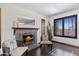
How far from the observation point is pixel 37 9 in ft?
8.93

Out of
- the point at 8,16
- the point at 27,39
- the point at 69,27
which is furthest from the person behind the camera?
the point at 27,39

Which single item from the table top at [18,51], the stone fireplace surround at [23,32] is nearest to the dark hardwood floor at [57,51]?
the table top at [18,51]

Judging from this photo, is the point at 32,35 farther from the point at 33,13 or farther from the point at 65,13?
the point at 65,13

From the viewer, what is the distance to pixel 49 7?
8.85 feet

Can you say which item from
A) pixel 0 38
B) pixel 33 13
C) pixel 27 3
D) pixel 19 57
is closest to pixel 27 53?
pixel 19 57

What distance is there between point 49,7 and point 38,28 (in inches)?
25.7

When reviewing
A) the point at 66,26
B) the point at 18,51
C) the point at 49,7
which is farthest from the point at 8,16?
the point at 66,26

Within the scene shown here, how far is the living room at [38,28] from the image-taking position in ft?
8.64

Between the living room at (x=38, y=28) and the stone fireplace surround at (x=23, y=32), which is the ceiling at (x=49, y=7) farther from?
the stone fireplace surround at (x=23, y=32)

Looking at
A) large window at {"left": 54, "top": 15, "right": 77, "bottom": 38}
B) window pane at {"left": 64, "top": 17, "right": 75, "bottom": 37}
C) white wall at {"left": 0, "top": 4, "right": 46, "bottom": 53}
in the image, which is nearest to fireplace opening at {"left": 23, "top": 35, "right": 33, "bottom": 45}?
white wall at {"left": 0, "top": 4, "right": 46, "bottom": 53}

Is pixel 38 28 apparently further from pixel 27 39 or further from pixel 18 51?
pixel 18 51

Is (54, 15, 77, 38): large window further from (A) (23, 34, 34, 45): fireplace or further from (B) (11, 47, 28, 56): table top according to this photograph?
(B) (11, 47, 28, 56): table top

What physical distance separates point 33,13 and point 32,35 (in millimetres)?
672

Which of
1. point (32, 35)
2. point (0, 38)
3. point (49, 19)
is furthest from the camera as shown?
point (32, 35)
